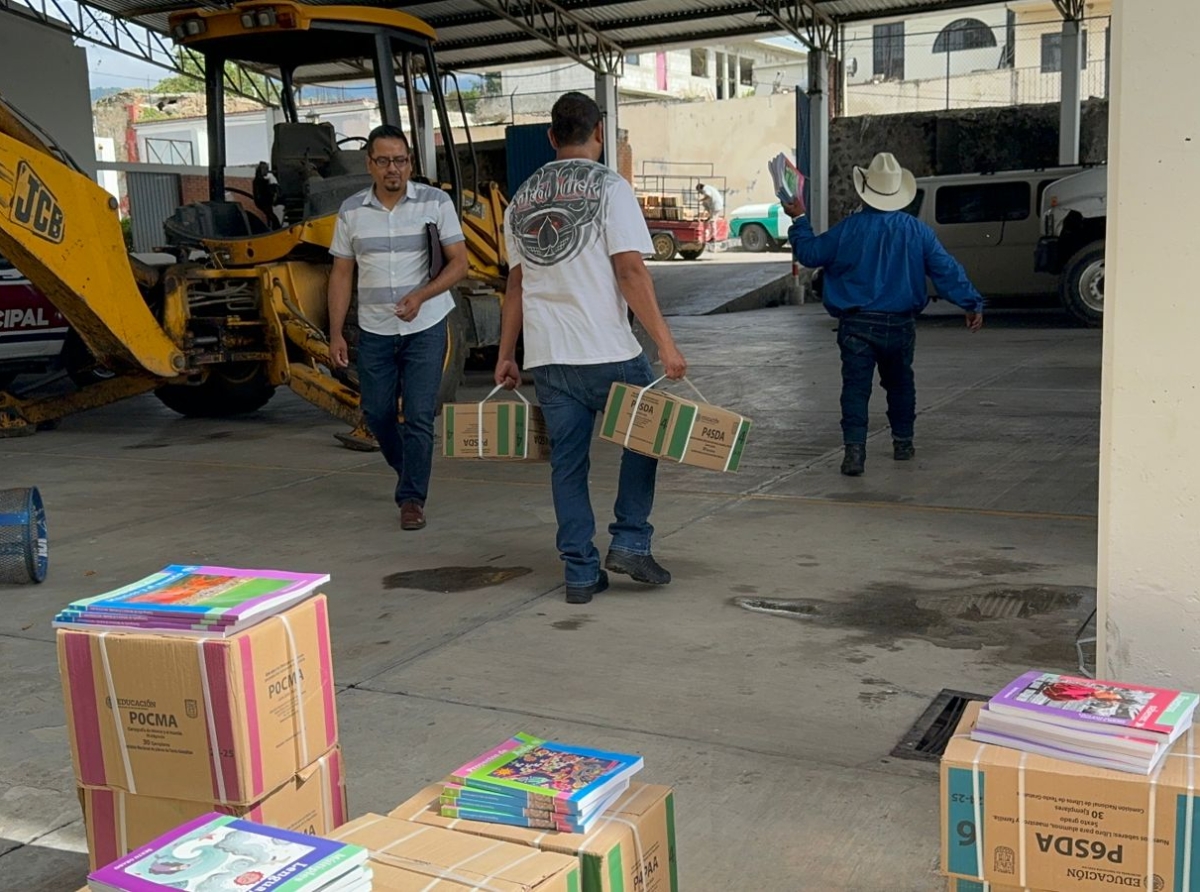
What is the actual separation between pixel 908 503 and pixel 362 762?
3.62 meters

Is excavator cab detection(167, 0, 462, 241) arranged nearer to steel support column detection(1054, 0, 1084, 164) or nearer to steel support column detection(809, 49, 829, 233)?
steel support column detection(809, 49, 829, 233)

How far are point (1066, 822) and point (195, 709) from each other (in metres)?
1.52

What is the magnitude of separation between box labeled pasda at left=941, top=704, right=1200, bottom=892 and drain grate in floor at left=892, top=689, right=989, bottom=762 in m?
1.14

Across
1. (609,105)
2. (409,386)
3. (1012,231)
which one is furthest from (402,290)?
(609,105)

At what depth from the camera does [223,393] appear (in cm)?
1012

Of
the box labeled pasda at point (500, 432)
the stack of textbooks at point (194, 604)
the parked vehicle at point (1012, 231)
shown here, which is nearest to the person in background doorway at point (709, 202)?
the parked vehicle at point (1012, 231)

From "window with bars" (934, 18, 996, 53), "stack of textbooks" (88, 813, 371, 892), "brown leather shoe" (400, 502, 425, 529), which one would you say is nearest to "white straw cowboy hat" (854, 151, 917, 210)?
"brown leather shoe" (400, 502, 425, 529)

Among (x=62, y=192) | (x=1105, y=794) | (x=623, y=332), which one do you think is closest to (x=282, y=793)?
(x=1105, y=794)

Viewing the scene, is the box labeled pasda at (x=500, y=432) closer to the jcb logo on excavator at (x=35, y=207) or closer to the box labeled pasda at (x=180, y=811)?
the box labeled pasda at (x=180, y=811)

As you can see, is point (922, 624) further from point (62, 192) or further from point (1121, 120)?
point (62, 192)

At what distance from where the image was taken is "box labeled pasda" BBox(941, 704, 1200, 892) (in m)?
2.09

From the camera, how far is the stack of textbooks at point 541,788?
225 cm

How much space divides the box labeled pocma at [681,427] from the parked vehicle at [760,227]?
29.4m

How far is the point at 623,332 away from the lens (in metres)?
4.79
